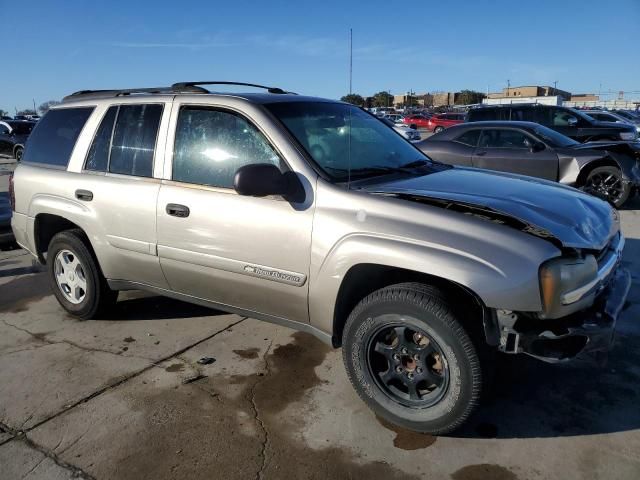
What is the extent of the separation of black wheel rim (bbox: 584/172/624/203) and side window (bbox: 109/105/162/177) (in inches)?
285

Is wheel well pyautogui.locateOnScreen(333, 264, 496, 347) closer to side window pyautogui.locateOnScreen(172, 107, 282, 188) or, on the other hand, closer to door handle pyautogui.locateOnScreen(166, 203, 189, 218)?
side window pyautogui.locateOnScreen(172, 107, 282, 188)

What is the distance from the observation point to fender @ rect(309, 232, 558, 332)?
2.36m

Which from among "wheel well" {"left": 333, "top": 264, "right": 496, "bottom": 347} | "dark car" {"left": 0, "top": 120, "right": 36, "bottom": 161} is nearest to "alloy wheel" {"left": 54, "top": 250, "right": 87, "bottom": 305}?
"wheel well" {"left": 333, "top": 264, "right": 496, "bottom": 347}

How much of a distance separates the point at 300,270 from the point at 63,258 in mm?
2503

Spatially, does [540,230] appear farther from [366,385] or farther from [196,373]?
[196,373]

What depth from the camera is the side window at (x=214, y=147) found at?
321 cm

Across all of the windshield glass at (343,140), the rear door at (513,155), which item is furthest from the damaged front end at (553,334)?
the rear door at (513,155)

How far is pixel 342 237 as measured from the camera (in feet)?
9.17

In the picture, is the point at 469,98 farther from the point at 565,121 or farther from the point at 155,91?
the point at 155,91

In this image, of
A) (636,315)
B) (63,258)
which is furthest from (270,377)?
(636,315)

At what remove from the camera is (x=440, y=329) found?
253cm

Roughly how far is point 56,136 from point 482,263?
3787 mm

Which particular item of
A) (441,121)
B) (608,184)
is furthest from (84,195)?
(441,121)

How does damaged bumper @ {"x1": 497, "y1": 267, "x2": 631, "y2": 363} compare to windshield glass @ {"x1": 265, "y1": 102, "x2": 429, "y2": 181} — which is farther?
windshield glass @ {"x1": 265, "y1": 102, "x2": 429, "y2": 181}
